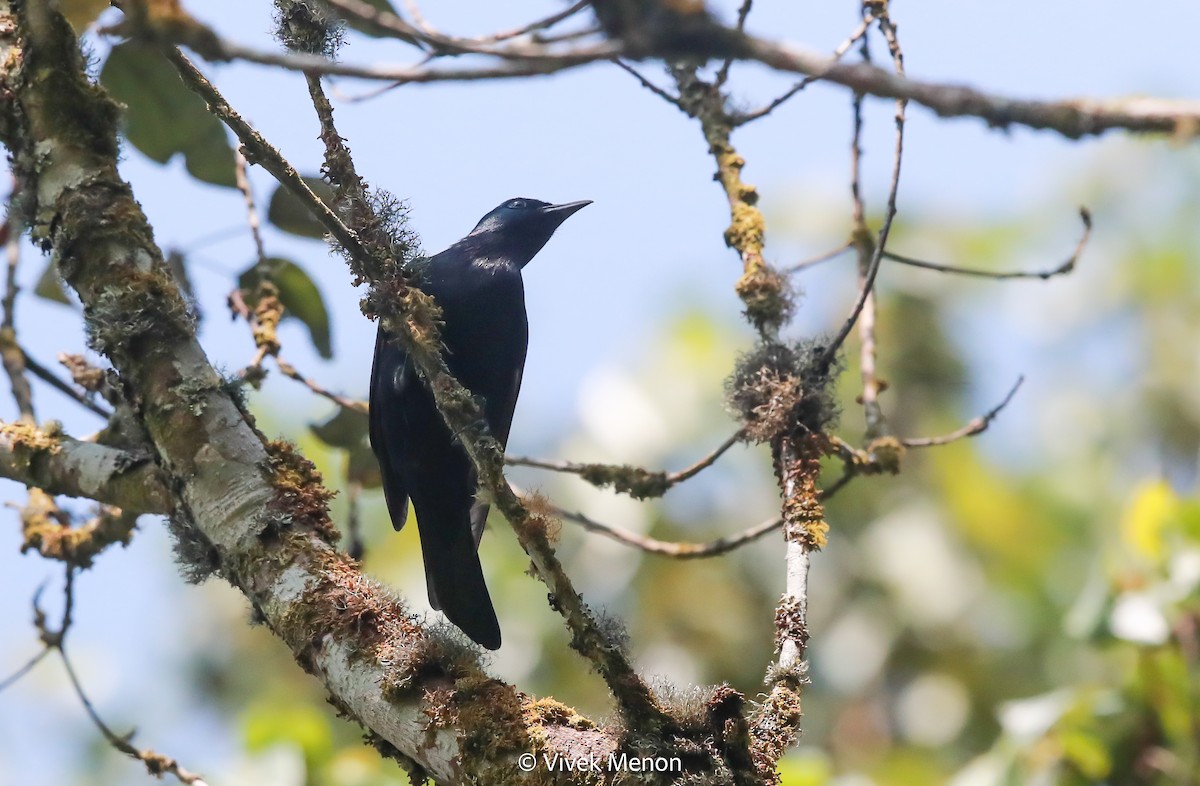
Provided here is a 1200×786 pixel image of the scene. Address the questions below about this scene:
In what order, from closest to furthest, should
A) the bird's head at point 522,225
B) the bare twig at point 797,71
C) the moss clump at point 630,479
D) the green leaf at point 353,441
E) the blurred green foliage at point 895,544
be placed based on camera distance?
the bare twig at point 797,71, the moss clump at point 630,479, the green leaf at point 353,441, the bird's head at point 522,225, the blurred green foliage at point 895,544

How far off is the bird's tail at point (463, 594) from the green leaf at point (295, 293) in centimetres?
105

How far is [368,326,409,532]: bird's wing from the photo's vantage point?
461 centimetres

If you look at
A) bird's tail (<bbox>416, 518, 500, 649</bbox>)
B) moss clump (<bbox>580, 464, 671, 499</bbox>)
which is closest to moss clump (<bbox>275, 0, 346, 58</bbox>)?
moss clump (<bbox>580, 464, 671, 499</bbox>)

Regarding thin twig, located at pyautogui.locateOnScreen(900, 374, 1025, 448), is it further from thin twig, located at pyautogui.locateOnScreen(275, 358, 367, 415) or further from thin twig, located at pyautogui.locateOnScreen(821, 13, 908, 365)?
thin twig, located at pyautogui.locateOnScreen(275, 358, 367, 415)

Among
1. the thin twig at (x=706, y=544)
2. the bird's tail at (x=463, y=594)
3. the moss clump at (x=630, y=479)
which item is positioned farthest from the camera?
the bird's tail at (x=463, y=594)

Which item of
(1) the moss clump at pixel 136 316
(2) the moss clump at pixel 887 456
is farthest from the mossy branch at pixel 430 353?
(2) the moss clump at pixel 887 456

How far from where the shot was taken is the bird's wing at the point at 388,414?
15.1ft

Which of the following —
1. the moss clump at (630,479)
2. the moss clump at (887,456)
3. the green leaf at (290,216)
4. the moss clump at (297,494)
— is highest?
the green leaf at (290,216)

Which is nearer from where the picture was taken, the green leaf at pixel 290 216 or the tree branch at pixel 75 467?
the tree branch at pixel 75 467

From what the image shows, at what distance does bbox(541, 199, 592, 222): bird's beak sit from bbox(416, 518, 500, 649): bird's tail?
2.02 m

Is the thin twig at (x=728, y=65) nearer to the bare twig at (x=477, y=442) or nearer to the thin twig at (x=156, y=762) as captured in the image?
the bare twig at (x=477, y=442)

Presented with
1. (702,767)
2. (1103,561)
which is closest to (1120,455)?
(1103,561)

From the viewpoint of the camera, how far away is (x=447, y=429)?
4668 millimetres

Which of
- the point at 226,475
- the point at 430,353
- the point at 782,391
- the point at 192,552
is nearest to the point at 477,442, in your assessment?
the point at 430,353
